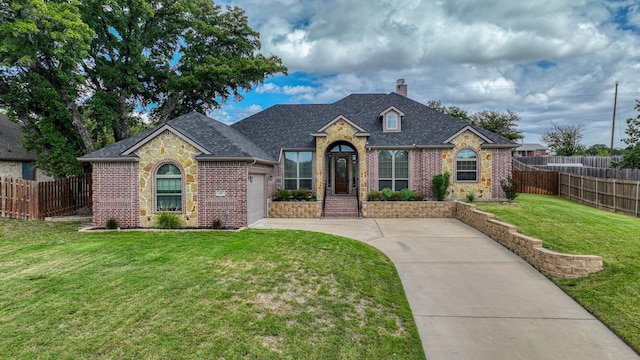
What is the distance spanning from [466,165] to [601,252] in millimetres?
9685

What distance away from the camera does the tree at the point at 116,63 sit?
13062 mm

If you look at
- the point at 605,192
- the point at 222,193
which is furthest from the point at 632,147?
the point at 222,193

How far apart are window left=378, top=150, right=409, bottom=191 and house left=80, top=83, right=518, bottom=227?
58 mm

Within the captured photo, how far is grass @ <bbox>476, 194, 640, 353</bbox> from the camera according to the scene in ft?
16.0

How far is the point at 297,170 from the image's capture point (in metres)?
17.6

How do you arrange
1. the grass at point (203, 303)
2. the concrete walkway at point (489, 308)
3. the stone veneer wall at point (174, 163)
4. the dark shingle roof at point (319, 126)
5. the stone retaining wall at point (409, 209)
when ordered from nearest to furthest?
the grass at point (203, 303) → the concrete walkway at point (489, 308) → the stone veneer wall at point (174, 163) → the dark shingle roof at point (319, 126) → the stone retaining wall at point (409, 209)

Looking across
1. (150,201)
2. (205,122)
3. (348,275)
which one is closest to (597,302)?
(348,275)

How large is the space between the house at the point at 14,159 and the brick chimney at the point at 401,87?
2443cm

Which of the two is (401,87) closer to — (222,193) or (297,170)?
(297,170)

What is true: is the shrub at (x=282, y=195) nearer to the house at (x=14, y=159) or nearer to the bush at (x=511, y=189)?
the bush at (x=511, y=189)

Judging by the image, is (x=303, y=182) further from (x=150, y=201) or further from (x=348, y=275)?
(x=348, y=275)

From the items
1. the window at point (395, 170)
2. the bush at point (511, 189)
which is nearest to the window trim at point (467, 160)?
the bush at point (511, 189)

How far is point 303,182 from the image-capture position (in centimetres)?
1753

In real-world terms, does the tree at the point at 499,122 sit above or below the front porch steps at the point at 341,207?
above
